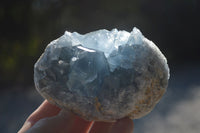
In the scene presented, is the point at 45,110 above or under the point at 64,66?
under

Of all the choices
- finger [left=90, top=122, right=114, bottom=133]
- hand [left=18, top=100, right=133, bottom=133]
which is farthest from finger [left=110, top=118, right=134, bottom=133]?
A: finger [left=90, top=122, right=114, bottom=133]

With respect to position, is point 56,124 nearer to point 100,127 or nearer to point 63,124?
point 63,124

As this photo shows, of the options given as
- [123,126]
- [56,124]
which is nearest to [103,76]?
[123,126]

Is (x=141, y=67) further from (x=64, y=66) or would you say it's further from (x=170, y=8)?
(x=170, y=8)

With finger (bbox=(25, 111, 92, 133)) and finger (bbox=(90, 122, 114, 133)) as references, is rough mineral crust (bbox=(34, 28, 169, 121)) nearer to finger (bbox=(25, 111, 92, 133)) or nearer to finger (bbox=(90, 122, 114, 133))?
finger (bbox=(25, 111, 92, 133))

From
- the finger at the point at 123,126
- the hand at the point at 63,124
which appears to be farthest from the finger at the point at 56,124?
the finger at the point at 123,126

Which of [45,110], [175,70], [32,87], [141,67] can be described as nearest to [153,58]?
[141,67]
